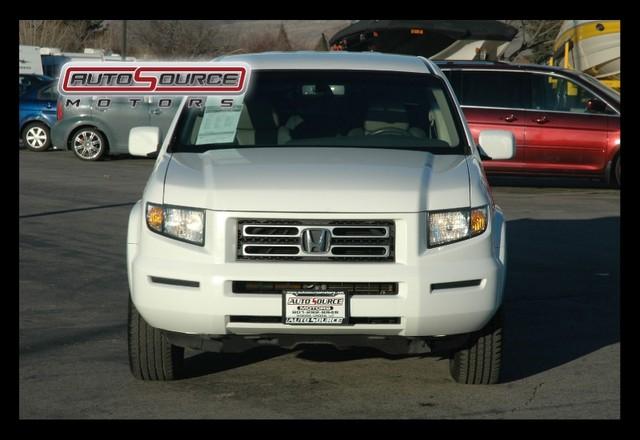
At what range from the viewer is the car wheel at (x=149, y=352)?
637 cm

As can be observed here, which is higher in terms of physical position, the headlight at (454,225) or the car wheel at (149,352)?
the headlight at (454,225)

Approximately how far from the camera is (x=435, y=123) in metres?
7.32

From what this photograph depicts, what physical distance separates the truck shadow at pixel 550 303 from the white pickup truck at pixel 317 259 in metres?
0.41

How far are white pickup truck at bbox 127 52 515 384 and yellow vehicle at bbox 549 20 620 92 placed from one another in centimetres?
2228

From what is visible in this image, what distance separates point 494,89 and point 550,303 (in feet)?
29.8

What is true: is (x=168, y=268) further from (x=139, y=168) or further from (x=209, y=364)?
(x=139, y=168)

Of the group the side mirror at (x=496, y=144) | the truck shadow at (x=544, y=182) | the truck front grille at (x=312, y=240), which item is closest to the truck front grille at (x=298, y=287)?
the truck front grille at (x=312, y=240)

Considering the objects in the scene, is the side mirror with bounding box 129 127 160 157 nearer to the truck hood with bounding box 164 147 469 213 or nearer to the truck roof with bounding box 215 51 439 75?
the truck roof with bounding box 215 51 439 75

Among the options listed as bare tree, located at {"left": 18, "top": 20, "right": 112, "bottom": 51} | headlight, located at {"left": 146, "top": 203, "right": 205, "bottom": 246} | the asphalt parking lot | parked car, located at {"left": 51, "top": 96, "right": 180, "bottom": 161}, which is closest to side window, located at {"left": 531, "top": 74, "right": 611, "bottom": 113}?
the asphalt parking lot

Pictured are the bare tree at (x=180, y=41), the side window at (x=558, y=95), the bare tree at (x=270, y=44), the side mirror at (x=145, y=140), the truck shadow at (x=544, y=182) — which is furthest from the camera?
the bare tree at (x=270, y=44)

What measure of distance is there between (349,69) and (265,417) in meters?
2.55

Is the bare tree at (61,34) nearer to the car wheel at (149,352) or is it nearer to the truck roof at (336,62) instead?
the truck roof at (336,62)

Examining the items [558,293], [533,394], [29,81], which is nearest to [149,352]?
[533,394]
